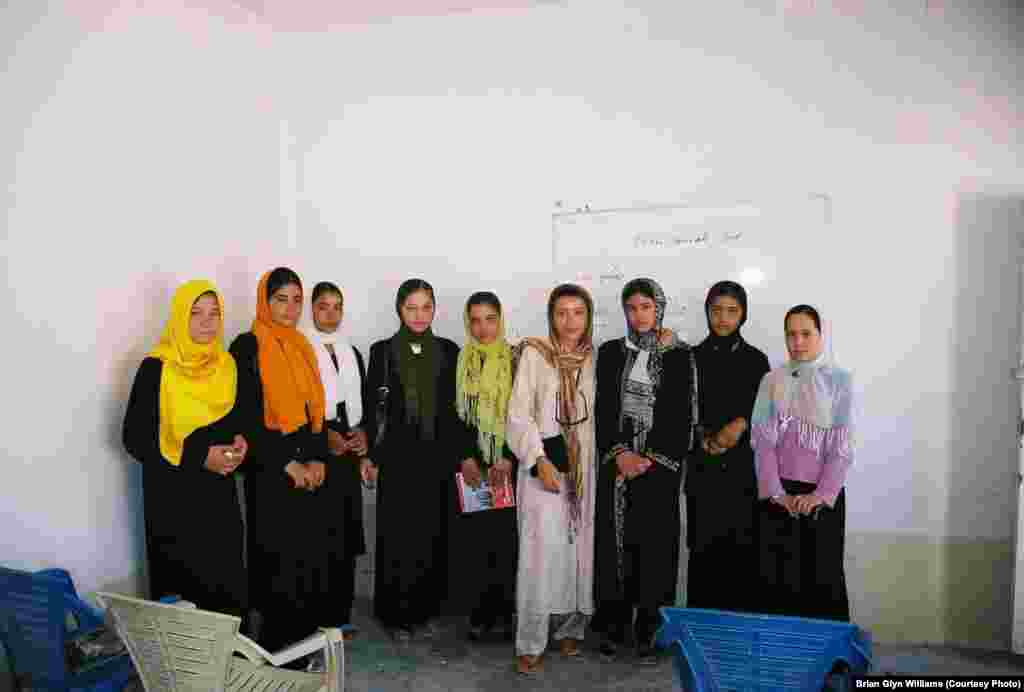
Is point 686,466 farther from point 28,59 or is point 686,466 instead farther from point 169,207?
point 28,59

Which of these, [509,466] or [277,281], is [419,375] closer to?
[509,466]

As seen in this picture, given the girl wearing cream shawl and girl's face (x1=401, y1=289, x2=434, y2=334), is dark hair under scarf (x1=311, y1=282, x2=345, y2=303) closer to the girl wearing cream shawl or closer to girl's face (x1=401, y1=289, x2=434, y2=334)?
girl's face (x1=401, y1=289, x2=434, y2=334)

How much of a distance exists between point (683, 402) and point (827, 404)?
526 millimetres

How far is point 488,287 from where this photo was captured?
3.48 meters

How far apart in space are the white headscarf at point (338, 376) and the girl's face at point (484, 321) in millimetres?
622

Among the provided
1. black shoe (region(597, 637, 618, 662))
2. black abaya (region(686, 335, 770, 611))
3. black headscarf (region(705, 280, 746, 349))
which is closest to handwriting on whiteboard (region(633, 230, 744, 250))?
black headscarf (region(705, 280, 746, 349))

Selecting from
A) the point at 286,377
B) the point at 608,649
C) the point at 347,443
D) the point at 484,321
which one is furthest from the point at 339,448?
the point at 608,649

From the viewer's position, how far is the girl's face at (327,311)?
308cm

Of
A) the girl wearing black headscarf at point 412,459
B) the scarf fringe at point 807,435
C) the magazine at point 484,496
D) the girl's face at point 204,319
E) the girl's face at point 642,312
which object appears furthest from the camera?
the girl wearing black headscarf at point 412,459

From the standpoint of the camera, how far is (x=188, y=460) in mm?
2506

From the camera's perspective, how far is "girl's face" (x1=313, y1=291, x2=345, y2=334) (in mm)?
3082

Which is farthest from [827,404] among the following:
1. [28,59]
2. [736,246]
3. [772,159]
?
[28,59]

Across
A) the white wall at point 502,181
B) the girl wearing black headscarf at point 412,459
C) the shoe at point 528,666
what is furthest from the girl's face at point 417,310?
the shoe at point 528,666

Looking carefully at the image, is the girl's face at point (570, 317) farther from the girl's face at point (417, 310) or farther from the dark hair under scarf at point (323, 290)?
the dark hair under scarf at point (323, 290)
